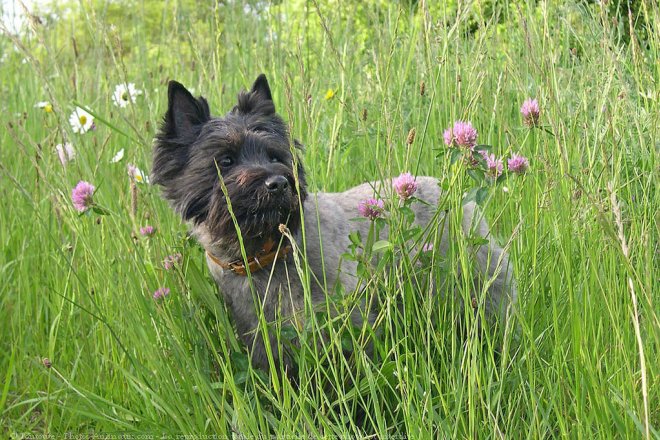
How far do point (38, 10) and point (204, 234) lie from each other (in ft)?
14.2

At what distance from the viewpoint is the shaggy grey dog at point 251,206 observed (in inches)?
121

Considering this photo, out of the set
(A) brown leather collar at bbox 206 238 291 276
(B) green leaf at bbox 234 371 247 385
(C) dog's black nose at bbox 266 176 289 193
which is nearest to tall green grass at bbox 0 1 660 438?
(B) green leaf at bbox 234 371 247 385

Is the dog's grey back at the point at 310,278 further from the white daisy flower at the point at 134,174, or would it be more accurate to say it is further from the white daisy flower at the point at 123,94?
the white daisy flower at the point at 123,94

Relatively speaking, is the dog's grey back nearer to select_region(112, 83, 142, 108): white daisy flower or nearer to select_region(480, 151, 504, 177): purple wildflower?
select_region(480, 151, 504, 177): purple wildflower

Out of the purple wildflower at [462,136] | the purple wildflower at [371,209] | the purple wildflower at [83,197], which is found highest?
the purple wildflower at [462,136]

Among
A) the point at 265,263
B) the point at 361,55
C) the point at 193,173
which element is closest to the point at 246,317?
the point at 265,263

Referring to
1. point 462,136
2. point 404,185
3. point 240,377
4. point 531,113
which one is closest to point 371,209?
point 404,185

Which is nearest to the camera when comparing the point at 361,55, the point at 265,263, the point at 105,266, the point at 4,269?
the point at 105,266

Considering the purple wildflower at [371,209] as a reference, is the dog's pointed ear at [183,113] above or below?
above

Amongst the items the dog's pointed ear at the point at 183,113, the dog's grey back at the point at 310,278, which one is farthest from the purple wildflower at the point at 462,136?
the dog's pointed ear at the point at 183,113

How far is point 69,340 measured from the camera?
333 cm

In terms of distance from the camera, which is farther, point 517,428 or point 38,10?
point 38,10

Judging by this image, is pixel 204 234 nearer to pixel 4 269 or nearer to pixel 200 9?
pixel 4 269

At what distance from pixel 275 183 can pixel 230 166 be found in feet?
1.54
